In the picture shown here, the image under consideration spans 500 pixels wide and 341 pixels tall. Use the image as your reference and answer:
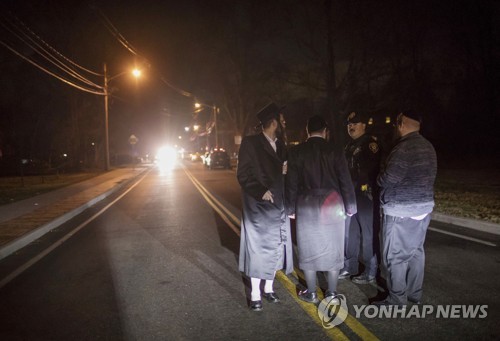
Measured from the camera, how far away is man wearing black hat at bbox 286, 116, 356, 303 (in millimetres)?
4430

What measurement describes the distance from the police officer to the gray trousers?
0.83 metres

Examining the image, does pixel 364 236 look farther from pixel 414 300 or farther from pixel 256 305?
pixel 256 305

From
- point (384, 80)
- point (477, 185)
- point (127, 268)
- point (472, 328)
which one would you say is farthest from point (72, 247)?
point (384, 80)

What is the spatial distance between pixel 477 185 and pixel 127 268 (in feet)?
48.4

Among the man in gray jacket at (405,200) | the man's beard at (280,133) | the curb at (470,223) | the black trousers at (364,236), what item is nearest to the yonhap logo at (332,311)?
the man in gray jacket at (405,200)

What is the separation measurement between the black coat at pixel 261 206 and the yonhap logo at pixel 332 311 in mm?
668

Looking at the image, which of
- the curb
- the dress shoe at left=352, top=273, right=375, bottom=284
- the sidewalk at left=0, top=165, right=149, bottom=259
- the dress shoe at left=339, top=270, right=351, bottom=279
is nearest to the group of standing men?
the dress shoe at left=352, top=273, right=375, bottom=284

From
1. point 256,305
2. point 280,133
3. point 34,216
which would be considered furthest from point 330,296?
point 34,216

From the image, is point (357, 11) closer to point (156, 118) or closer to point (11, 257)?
point (11, 257)

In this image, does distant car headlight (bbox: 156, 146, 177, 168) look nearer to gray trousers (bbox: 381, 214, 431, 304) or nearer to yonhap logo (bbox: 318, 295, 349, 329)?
yonhap logo (bbox: 318, 295, 349, 329)

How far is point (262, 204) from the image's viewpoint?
450 centimetres

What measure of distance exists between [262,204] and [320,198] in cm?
60

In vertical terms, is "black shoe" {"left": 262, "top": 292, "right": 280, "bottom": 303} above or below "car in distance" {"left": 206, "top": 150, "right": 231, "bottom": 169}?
below

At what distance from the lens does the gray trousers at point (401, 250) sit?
4348 millimetres
